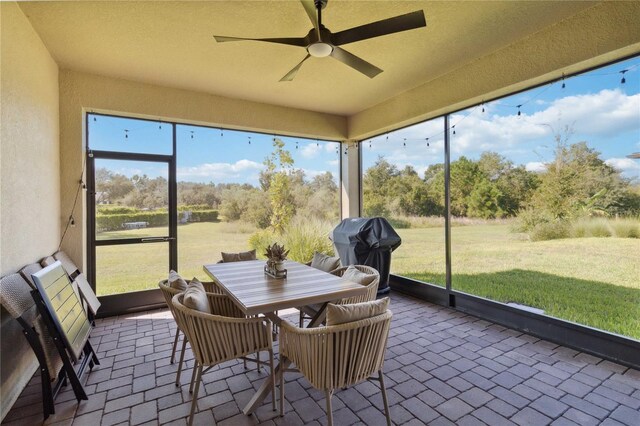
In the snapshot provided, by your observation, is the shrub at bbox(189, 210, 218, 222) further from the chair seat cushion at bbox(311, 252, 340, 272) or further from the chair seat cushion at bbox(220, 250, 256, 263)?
the chair seat cushion at bbox(311, 252, 340, 272)

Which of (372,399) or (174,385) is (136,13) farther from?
(372,399)

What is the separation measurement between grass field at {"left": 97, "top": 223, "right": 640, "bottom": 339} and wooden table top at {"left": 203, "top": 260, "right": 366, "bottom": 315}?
1.83 m

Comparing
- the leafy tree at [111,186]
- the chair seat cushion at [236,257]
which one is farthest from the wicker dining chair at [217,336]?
the leafy tree at [111,186]

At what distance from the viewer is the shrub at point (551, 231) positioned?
150 inches

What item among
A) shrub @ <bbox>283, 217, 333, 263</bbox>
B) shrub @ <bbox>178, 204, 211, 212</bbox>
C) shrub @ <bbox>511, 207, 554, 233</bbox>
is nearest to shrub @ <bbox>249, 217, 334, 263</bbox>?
shrub @ <bbox>283, 217, 333, 263</bbox>

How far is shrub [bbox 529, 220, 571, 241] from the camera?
3.80 metres

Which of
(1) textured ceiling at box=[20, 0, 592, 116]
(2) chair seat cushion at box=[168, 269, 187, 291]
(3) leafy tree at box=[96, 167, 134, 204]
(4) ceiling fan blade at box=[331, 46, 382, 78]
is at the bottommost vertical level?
(2) chair seat cushion at box=[168, 269, 187, 291]

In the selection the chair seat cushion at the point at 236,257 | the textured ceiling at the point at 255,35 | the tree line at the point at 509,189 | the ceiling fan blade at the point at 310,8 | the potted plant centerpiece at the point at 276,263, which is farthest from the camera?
the chair seat cushion at the point at 236,257

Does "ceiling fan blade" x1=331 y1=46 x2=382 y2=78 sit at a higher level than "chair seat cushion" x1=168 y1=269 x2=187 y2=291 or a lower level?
higher

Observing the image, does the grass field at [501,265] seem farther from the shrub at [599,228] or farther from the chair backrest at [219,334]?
the chair backrest at [219,334]

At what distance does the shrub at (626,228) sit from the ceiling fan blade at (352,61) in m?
3.15

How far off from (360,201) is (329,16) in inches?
Answer: 149

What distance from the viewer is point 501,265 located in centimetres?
473

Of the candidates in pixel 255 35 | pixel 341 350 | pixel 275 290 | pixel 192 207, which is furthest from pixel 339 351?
pixel 192 207
